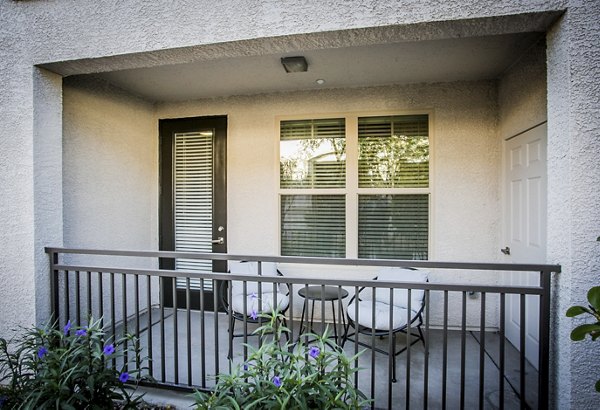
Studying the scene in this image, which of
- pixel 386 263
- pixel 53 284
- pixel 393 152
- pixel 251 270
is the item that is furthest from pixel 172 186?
pixel 386 263

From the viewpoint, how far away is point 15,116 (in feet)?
7.65

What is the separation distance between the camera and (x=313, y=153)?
3.68 metres

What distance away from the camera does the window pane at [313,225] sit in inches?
143

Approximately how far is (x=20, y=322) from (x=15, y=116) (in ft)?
4.99

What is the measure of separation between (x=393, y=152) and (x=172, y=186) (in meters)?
2.69

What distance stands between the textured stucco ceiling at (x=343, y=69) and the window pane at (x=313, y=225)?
1.29m

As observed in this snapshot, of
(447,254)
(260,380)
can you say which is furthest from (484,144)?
(260,380)

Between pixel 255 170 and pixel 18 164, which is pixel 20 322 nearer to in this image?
pixel 18 164

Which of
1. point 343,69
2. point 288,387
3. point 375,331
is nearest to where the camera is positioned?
point 288,387

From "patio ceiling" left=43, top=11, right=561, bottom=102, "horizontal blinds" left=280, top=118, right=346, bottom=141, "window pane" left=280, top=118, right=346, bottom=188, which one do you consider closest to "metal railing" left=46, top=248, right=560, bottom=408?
"window pane" left=280, top=118, right=346, bottom=188

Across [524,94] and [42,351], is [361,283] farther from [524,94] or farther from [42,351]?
[524,94]

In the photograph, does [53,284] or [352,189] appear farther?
[352,189]

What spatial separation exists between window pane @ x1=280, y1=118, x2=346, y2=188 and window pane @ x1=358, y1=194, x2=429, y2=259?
1.50 feet

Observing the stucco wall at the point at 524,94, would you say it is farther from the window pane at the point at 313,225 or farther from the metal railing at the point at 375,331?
the window pane at the point at 313,225
